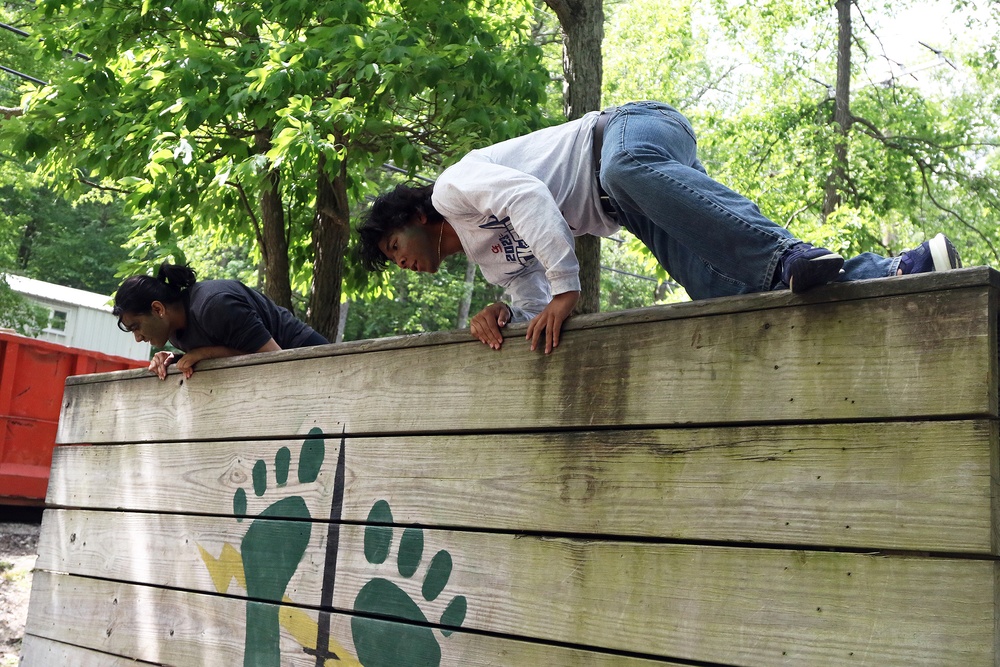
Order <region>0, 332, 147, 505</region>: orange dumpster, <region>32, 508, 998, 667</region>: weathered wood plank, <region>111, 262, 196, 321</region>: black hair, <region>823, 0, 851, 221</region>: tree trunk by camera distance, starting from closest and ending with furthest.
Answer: <region>32, 508, 998, 667</region>: weathered wood plank < <region>111, 262, 196, 321</region>: black hair < <region>0, 332, 147, 505</region>: orange dumpster < <region>823, 0, 851, 221</region>: tree trunk

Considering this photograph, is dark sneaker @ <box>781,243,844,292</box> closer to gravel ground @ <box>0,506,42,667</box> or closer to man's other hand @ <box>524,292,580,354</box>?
man's other hand @ <box>524,292,580,354</box>

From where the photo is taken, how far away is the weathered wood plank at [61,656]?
3596mm

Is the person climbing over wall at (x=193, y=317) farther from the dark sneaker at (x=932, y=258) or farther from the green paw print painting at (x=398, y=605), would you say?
the dark sneaker at (x=932, y=258)

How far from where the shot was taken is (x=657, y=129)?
8.09 ft

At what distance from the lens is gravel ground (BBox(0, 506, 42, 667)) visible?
5496 millimetres

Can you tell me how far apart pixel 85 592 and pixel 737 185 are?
12.5 meters

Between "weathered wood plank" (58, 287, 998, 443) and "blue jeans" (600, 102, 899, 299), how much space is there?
189 millimetres

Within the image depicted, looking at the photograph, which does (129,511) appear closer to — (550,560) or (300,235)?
(550,560)

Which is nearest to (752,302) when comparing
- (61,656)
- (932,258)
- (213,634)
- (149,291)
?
(932,258)

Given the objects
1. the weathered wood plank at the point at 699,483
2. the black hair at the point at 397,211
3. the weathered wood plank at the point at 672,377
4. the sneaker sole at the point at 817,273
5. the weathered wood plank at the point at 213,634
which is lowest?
the weathered wood plank at the point at 213,634

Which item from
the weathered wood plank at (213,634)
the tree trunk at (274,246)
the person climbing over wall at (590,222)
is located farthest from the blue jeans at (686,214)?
the tree trunk at (274,246)

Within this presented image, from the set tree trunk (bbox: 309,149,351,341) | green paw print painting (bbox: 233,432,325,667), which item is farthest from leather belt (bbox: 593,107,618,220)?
tree trunk (bbox: 309,149,351,341)

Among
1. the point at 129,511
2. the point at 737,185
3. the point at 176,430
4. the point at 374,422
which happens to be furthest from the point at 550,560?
the point at 737,185

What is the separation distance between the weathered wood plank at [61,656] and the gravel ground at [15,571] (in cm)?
124
